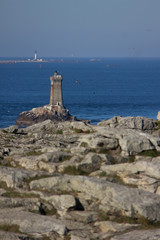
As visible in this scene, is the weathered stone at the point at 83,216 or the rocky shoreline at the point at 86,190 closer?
the rocky shoreline at the point at 86,190

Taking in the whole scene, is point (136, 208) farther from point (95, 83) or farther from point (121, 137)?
point (95, 83)

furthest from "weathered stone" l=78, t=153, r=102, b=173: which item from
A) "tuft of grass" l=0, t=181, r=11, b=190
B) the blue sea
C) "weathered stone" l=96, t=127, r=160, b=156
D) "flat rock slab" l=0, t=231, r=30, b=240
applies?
the blue sea

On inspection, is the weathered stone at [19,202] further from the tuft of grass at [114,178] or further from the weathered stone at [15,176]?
the tuft of grass at [114,178]

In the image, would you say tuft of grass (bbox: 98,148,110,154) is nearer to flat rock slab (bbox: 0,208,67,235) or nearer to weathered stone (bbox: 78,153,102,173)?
weathered stone (bbox: 78,153,102,173)

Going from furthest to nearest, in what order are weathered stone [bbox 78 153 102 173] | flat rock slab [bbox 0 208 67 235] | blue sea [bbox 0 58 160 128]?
blue sea [bbox 0 58 160 128]
weathered stone [bbox 78 153 102 173]
flat rock slab [bbox 0 208 67 235]

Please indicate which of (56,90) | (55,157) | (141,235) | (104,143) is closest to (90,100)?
(56,90)

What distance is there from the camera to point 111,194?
1366 cm

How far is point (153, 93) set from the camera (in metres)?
156

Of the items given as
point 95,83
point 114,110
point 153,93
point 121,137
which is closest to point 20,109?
point 114,110

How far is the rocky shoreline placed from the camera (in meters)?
12.4

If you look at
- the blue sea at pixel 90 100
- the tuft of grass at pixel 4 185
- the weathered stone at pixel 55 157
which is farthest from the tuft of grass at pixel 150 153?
the blue sea at pixel 90 100

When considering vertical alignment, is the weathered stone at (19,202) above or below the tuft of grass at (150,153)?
below

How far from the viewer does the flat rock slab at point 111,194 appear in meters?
12.9

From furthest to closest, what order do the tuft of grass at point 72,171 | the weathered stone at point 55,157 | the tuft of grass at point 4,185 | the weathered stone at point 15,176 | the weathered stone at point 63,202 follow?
1. the weathered stone at point 55,157
2. the tuft of grass at point 72,171
3. the weathered stone at point 15,176
4. the tuft of grass at point 4,185
5. the weathered stone at point 63,202
